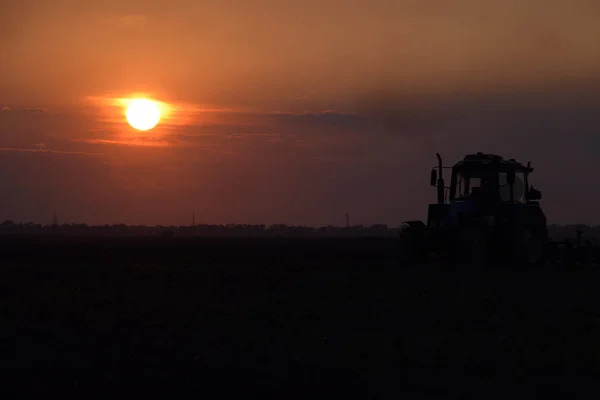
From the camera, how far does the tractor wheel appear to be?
31547mm

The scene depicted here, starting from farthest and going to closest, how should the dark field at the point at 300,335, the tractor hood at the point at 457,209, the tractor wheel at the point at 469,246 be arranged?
the tractor hood at the point at 457,209
the tractor wheel at the point at 469,246
the dark field at the point at 300,335

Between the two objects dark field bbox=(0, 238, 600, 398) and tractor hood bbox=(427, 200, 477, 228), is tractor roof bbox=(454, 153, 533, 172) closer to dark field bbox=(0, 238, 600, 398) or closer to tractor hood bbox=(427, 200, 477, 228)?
tractor hood bbox=(427, 200, 477, 228)

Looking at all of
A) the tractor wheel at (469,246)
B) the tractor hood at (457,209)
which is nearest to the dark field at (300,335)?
the tractor wheel at (469,246)

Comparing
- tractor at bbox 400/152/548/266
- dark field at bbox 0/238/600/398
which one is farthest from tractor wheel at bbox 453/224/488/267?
dark field at bbox 0/238/600/398

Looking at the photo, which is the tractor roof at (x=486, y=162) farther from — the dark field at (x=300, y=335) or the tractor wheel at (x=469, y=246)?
the dark field at (x=300, y=335)

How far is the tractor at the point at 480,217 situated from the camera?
31891 millimetres

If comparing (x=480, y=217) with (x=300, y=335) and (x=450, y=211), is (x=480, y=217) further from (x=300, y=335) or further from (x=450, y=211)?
(x=300, y=335)

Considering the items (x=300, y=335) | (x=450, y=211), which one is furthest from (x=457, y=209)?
(x=300, y=335)

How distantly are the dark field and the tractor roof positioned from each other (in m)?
5.05

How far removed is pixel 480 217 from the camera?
107 feet

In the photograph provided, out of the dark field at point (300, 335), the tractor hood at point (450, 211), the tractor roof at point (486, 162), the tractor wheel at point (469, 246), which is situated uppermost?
the tractor roof at point (486, 162)

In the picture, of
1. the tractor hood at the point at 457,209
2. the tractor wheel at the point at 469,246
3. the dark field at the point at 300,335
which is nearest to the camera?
the dark field at the point at 300,335

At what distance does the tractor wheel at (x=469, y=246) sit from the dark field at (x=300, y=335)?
2862 millimetres

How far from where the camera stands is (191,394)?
1388cm
